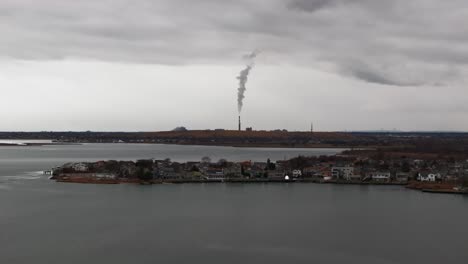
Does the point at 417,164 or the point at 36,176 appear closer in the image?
the point at 36,176

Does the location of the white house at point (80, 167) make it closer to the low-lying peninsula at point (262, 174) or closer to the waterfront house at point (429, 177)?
the low-lying peninsula at point (262, 174)

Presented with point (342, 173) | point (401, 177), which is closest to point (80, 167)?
point (342, 173)

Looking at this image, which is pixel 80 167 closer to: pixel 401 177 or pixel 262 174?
pixel 262 174

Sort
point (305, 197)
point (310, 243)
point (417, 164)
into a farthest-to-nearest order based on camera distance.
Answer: point (417, 164) → point (305, 197) → point (310, 243)

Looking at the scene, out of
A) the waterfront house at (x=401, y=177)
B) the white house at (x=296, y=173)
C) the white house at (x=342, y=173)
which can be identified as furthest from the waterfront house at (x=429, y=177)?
the white house at (x=296, y=173)

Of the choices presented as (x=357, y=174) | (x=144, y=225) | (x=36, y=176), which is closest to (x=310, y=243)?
(x=144, y=225)

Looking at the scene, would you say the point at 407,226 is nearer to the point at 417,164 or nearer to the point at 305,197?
the point at 305,197

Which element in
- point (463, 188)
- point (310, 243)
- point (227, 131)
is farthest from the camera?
point (227, 131)

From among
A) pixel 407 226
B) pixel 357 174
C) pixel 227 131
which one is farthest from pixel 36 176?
pixel 227 131
